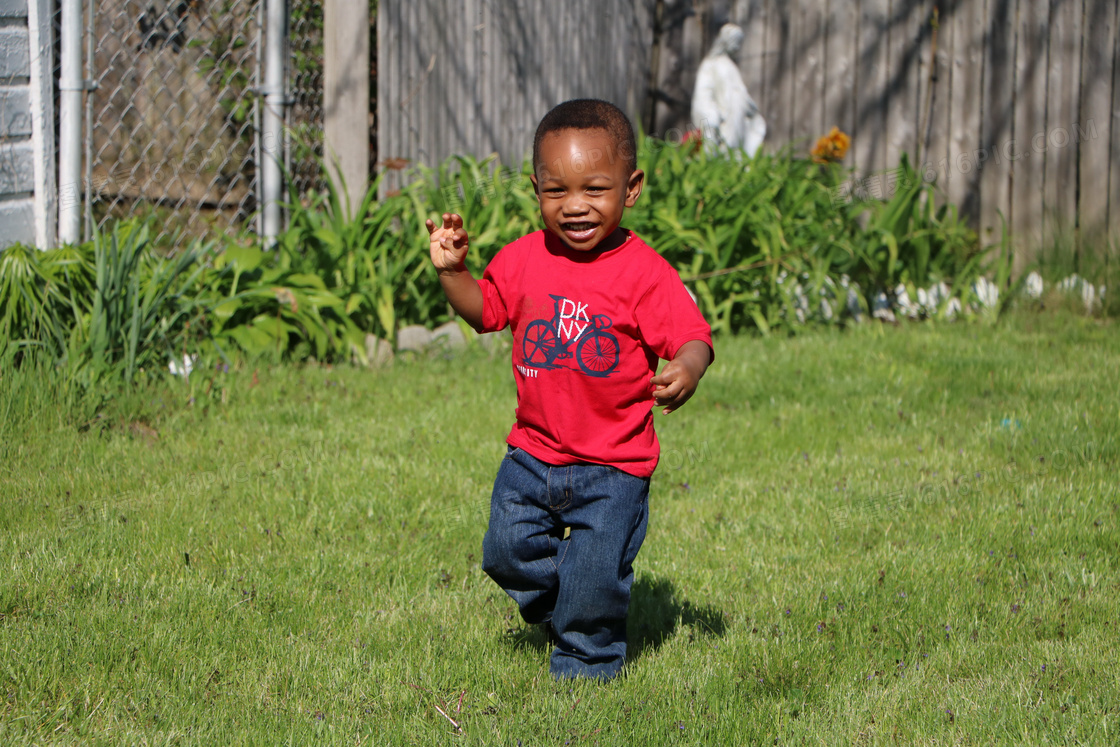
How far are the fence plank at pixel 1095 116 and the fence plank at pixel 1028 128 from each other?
10.5 inches

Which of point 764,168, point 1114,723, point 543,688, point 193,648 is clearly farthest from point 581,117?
point 764,168

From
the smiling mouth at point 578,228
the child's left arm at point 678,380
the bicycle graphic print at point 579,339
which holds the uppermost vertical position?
the smiling mouth at point 578,228

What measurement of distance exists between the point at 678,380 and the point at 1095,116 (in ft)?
21.2

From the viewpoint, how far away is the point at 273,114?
5488 mm

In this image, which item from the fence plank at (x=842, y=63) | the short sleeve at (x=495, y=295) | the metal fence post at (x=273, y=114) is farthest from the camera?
the fence plank at (x=842, y=63)

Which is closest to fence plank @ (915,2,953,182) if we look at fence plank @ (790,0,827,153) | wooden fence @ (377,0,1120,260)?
wooden fence @ (377,0,1120,260)

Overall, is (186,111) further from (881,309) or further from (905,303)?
(905,303)

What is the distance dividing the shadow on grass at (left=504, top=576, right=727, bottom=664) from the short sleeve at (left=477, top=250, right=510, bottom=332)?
0.85m

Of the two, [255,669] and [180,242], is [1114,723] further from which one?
[180,242]

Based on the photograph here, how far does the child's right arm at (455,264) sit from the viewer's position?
2379mm

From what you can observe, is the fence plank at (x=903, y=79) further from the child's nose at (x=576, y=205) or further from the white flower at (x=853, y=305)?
the child's nose at (x=576, y=205)

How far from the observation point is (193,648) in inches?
98.7

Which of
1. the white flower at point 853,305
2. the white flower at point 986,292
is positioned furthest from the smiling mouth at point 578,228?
the white flower at point 986,292

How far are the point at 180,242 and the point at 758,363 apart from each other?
3083 millimetres
